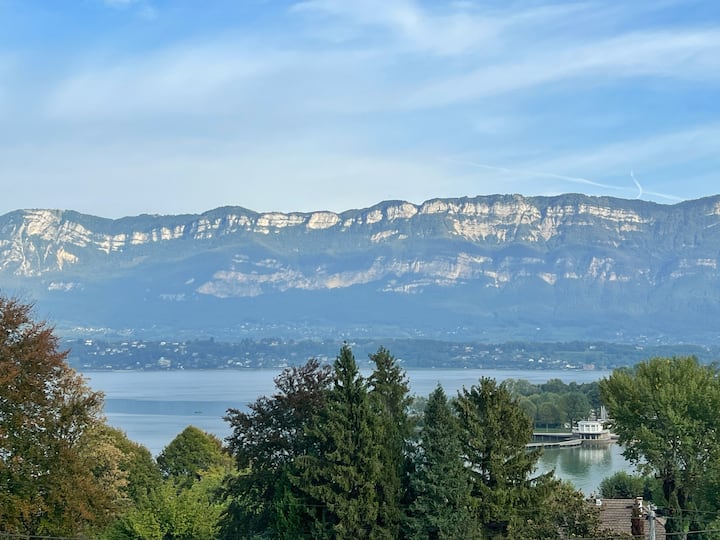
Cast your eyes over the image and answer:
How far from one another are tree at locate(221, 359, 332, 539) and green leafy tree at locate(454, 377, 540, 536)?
3.77 meters

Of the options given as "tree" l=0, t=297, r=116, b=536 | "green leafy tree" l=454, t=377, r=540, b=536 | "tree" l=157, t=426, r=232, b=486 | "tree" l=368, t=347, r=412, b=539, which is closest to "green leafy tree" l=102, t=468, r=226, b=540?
"tree" l=0, t=297, r=116, b=536

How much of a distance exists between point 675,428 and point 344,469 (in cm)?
1234

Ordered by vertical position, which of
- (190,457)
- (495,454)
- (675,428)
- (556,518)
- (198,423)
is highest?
(675,428)

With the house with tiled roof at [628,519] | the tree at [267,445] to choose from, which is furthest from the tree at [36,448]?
the house with tiled roof at [628,519]

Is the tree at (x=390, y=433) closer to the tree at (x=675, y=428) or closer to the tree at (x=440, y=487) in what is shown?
the tree at (x=440, y=487)

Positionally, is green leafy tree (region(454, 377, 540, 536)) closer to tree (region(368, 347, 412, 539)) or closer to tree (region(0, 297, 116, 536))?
tree (region(368, 347, 412, 539))

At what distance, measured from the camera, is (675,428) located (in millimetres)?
32406

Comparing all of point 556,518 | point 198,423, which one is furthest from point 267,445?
point 198,423

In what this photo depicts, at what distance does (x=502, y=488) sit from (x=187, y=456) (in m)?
28.7

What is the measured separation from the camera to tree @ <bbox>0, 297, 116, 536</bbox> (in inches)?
986

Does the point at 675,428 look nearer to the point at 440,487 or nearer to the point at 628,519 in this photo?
the point at 628,519

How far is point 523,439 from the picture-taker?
88.5 ft

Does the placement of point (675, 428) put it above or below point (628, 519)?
above

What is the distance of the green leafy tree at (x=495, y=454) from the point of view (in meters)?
26.0
